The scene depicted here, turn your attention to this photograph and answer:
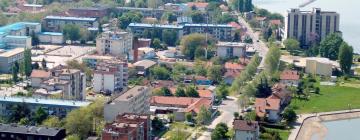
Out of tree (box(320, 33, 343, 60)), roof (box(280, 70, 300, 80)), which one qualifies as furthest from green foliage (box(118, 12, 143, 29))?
roof (box(280, 70, 300, 80))

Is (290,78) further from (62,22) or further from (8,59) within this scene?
(62,22)

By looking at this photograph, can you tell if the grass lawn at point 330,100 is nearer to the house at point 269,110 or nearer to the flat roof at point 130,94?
the house at point 269,110

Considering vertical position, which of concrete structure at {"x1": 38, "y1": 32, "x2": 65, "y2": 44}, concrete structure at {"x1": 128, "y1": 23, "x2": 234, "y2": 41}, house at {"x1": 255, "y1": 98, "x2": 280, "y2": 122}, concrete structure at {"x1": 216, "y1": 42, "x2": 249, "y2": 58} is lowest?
house at {"x1": 255, "y1": 98, "x2": 280, "y2": 122}

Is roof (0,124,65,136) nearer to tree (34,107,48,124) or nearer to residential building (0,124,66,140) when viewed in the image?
residential building (0,124,66,140)

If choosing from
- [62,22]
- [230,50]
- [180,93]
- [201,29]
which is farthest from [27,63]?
[201,29]

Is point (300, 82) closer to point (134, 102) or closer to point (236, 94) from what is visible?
point (236, 94)

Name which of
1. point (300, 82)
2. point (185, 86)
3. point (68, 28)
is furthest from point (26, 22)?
point (300, 82)

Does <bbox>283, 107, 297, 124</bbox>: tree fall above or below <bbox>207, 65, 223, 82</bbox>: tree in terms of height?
below
